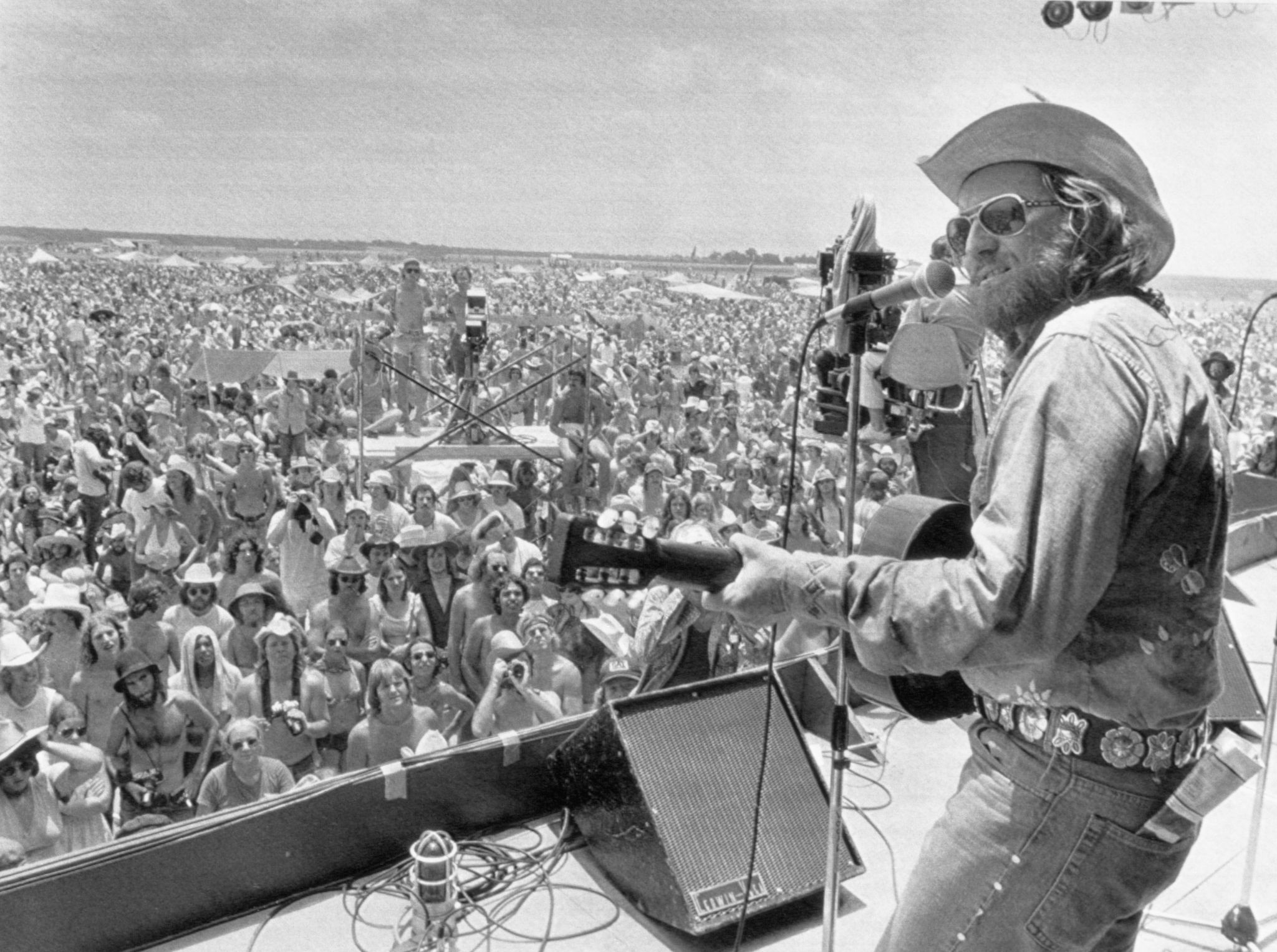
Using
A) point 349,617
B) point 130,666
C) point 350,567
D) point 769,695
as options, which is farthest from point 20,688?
point 769,695

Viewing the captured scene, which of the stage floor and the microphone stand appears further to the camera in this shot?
the stage floor

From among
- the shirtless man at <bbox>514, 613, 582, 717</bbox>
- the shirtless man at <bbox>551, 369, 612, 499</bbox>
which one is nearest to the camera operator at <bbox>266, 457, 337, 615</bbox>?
the shirtless man at <bbox>514, 613, 582, 717</bbox>

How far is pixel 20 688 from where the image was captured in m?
4.73

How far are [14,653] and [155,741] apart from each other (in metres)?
0.69

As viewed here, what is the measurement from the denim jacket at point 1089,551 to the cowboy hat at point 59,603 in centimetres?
507

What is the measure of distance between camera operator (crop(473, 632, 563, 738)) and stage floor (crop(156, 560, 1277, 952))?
63.2 inches

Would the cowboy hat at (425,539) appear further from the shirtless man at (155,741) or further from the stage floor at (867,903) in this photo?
the stage floor at (867,903)

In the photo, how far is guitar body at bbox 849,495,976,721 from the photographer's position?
1.86 metres

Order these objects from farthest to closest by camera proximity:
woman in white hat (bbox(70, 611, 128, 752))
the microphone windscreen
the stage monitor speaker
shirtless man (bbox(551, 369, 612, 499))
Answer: shirtless man (bbox(551, 369, 612, 499)) → woman in white hat (bbox(70, 611, 128, 752)) → the stage monitor speaker → the microphone windscreen

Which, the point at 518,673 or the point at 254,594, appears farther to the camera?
the point at 254,594

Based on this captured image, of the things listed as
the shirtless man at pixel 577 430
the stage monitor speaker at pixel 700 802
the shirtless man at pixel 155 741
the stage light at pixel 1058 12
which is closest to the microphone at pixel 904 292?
the stage monitor speaker at pixel 700 802

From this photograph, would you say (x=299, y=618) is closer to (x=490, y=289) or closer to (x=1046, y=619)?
(x=1046, y=619)

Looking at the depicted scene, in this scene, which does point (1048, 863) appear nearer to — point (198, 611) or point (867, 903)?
point (867, 903)

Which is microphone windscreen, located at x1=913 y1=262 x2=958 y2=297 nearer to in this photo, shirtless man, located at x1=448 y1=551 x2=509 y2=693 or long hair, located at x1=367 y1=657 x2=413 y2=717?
long hair, located at x1=367 y1=657 x2=413 y2=717
